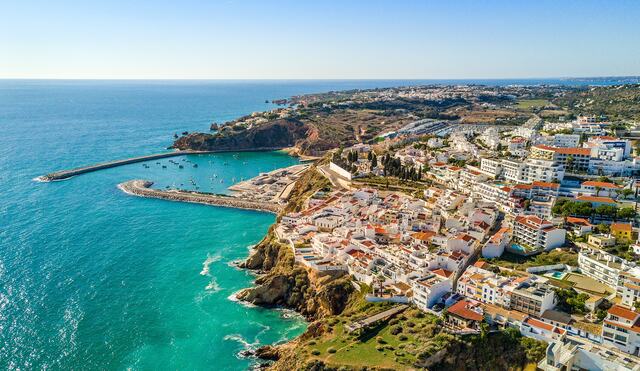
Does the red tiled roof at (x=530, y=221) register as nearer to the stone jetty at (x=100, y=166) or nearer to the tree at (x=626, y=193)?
the tree at (x=626, y=193)

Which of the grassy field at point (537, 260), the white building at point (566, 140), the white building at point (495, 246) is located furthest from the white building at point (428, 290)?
the white building at point (566, 140)

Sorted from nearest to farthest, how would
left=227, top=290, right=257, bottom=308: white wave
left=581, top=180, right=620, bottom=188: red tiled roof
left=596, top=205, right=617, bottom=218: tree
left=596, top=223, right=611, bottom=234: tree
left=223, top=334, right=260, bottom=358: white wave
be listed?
left=223, top=334, right=260, bottom=358: white wave → left=227, top=290, right=257, bottom=308: white wave → left=596, top=223, right=611, bottom=234: tree → left=596, top=205, right=617, bottom=218: tree → left=581, top=180, right=620, bottom=188: red tiled roof

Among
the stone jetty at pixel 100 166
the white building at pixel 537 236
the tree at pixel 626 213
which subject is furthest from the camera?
the stone jetty at pixel 100 166

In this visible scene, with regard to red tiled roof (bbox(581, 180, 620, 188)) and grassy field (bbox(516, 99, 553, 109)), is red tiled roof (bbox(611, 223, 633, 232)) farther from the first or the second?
grassy field (bbox(516, 99, 553, 109))

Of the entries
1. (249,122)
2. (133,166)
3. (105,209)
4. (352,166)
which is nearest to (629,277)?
(352,166)

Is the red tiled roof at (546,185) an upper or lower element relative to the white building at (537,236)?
upper

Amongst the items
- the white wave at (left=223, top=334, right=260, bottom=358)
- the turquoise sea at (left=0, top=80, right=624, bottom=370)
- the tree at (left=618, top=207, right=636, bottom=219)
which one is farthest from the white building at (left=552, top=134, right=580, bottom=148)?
the white wave at (left=223, top=334, right=260, bottom=358)

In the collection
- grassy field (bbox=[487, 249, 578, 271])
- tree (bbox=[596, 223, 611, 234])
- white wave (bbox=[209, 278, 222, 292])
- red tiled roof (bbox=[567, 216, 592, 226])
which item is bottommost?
white wave (bbox=[209, 278, 222, 292])
